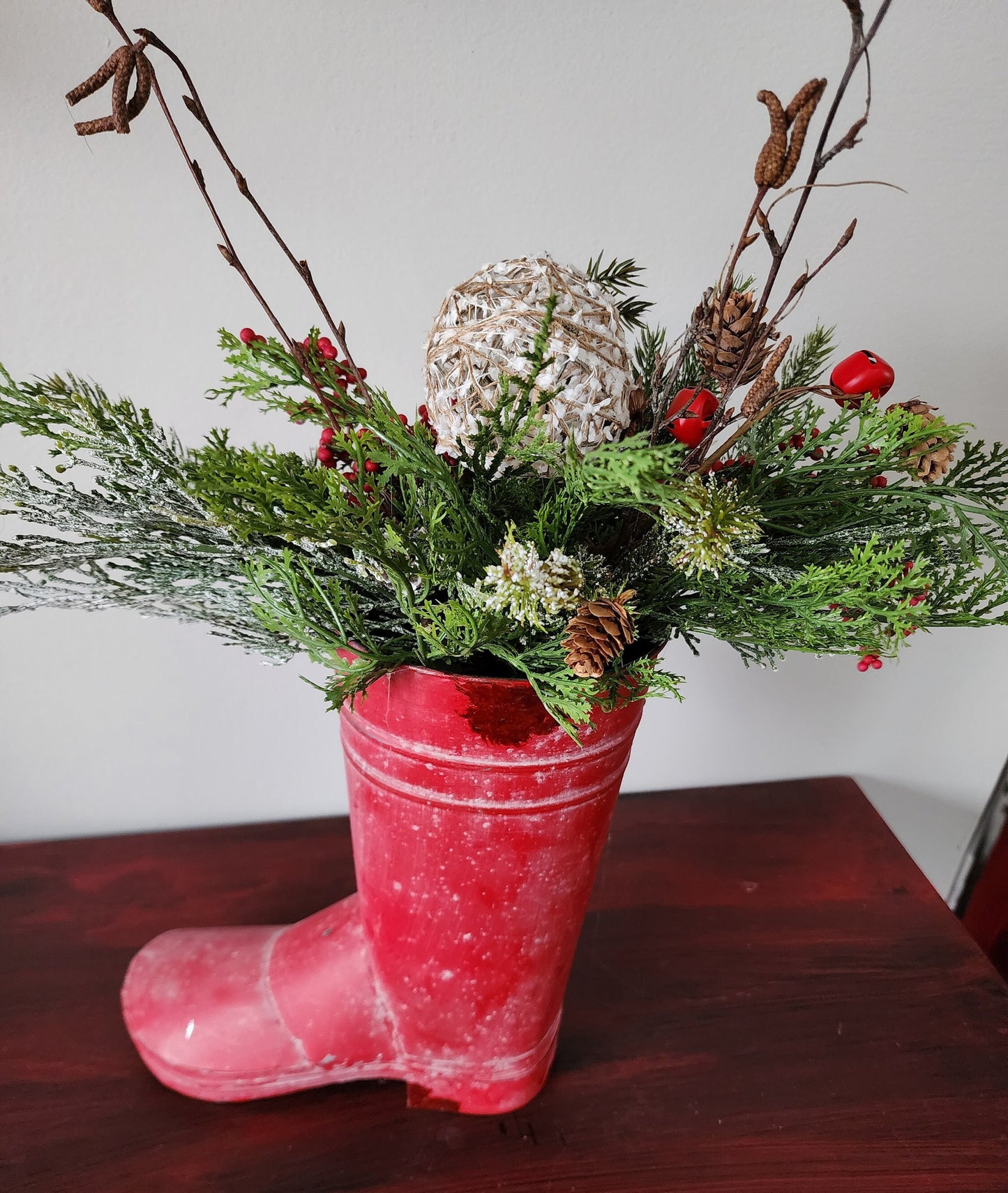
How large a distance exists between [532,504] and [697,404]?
10 centimetres

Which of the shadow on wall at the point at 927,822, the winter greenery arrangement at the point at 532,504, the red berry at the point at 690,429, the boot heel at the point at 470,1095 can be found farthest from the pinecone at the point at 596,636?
the shadow on wall at the point at 927,822

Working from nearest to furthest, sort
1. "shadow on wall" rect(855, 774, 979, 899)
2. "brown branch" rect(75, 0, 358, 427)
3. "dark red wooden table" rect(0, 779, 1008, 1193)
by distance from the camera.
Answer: "brown branch" rect(75, 0, 358, 427) < "dark red wooden table" rect(0, 779, 1008, 1193) < "shadow on wall" rect(855, 774, 979, 899)

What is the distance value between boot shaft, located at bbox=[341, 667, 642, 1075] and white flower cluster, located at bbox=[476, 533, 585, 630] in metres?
0.07

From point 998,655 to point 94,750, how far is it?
1011mm

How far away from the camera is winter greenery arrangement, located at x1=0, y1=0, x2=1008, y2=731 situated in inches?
14.1

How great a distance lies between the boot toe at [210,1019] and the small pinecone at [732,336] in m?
0.55

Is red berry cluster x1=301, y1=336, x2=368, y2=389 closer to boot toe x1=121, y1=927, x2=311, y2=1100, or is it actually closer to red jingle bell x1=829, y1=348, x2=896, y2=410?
red jingle bell x1=829, y1=348, x2=896, y2=410

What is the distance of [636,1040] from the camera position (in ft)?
2.19

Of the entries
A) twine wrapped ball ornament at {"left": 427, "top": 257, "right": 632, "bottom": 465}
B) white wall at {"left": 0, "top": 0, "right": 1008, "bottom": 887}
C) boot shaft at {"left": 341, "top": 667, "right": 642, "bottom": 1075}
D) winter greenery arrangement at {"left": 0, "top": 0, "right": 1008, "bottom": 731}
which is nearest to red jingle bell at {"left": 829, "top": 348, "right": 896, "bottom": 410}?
winter greenery arrangement at {"left": 0, "top": 0, "right": 1008, "bottom": 731}

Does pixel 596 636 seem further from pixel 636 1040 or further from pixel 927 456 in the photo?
pixel 636 1040

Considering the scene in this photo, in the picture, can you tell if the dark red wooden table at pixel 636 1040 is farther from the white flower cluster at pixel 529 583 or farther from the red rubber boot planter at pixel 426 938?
the white flower cluster at pixel 529 583

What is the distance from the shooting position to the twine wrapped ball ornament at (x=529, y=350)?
385 millimetres

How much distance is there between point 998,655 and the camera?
93 cm

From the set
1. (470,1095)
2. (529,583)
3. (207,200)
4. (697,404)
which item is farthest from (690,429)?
(470,1095)
